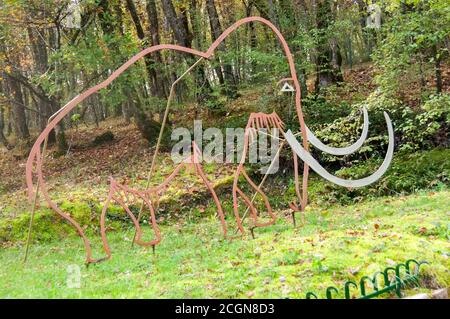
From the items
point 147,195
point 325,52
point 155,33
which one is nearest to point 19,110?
point 155,33

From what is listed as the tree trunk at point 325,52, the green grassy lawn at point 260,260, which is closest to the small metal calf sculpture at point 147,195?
the green grassy lawn at point 260,260

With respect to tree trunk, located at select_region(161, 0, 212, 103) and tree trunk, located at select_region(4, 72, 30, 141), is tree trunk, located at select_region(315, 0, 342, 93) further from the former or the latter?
tree trunk, located at select_region(4, 72, 30, 141)

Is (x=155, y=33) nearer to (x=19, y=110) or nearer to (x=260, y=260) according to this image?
(x=19, y=110)

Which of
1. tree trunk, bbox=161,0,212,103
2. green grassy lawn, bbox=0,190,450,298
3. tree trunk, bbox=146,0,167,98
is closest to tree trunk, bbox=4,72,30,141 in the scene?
tree trunk, bbox=146,0,167,98

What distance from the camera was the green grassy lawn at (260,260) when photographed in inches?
195

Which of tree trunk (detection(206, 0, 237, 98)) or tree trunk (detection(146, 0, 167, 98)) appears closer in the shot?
tree trunk (detection(206, 0, 237, 98))

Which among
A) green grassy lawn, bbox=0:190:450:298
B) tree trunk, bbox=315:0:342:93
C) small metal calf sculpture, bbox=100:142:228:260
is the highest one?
tree trunk, bbox=315:0:342:93

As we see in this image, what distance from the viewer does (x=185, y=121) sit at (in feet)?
54.9

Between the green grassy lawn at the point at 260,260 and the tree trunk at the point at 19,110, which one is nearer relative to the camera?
the green grassy lawn at the point at 260,260

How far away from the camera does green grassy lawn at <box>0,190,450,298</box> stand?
4.96 metres

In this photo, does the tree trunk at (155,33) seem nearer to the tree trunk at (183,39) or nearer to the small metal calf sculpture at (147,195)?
the tree trunk at (183,39)
